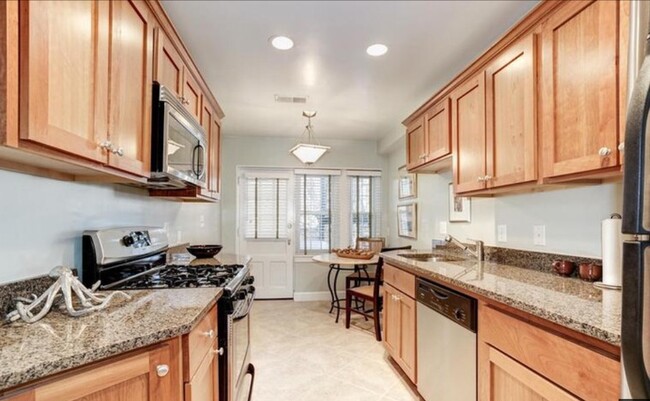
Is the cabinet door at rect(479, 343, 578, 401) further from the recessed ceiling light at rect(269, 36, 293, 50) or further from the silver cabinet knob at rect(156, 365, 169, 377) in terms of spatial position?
the recessed ceiling light at rect(269, 36, 293, 50)

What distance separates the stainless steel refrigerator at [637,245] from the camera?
0.59 meters

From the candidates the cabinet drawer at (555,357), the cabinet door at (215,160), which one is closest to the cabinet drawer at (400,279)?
the cabinet drawer at (555,357)

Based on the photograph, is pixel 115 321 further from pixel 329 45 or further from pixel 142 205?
pixel 329 45

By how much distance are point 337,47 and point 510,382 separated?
2.11 meters

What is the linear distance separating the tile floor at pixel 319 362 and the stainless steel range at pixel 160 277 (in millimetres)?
405

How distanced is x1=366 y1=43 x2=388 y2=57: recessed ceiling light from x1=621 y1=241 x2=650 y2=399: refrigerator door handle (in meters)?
2.00

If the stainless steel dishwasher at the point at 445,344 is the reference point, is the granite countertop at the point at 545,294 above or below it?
above

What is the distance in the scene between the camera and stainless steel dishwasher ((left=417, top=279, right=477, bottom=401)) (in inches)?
64.8

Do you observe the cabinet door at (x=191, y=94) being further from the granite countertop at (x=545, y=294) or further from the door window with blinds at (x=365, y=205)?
the door window with blinds at (x=365, y=205)

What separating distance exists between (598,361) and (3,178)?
198cm

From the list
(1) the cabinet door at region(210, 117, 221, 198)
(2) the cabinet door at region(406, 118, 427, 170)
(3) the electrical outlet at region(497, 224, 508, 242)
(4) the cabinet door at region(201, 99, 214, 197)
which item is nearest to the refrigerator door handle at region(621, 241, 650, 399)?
(3) the electrical outlet at region(497, 224, 508, 242)

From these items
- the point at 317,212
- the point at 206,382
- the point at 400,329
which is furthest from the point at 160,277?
the point at 317,212

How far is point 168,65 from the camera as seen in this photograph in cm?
184

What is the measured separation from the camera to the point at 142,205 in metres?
2.33
